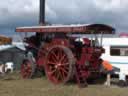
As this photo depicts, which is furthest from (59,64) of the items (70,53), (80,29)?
(80,29)

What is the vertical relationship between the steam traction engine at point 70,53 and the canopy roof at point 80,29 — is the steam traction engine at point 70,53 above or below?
below

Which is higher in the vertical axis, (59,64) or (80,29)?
(80,29)

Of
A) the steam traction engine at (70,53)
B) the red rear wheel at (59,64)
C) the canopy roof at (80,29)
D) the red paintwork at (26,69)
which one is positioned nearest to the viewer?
the canopy roof at (80,29)

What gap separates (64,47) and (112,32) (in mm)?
2646

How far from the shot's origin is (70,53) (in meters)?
17.2

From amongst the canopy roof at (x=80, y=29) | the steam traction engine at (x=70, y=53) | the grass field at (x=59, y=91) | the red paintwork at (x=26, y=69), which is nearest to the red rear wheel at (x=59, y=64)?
the steam traction engine at (x=70, y=53)

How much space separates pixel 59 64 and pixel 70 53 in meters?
0.97

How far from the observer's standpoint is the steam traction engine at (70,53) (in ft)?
56.5

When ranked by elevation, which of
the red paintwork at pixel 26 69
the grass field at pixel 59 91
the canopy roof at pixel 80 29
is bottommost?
the grass field at pixel 59 91

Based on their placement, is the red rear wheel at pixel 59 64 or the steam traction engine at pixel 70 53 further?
the steam traction engine at pixel 70 53

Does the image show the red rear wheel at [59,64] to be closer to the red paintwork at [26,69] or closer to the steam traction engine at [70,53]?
the steam traction engine at [70,53]

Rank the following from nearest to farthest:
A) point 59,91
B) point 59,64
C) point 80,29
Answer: point 59,91
point 80,29
point 59,64

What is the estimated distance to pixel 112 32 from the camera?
734 inches

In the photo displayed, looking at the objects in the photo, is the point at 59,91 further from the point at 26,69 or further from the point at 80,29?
the point at 26,69
